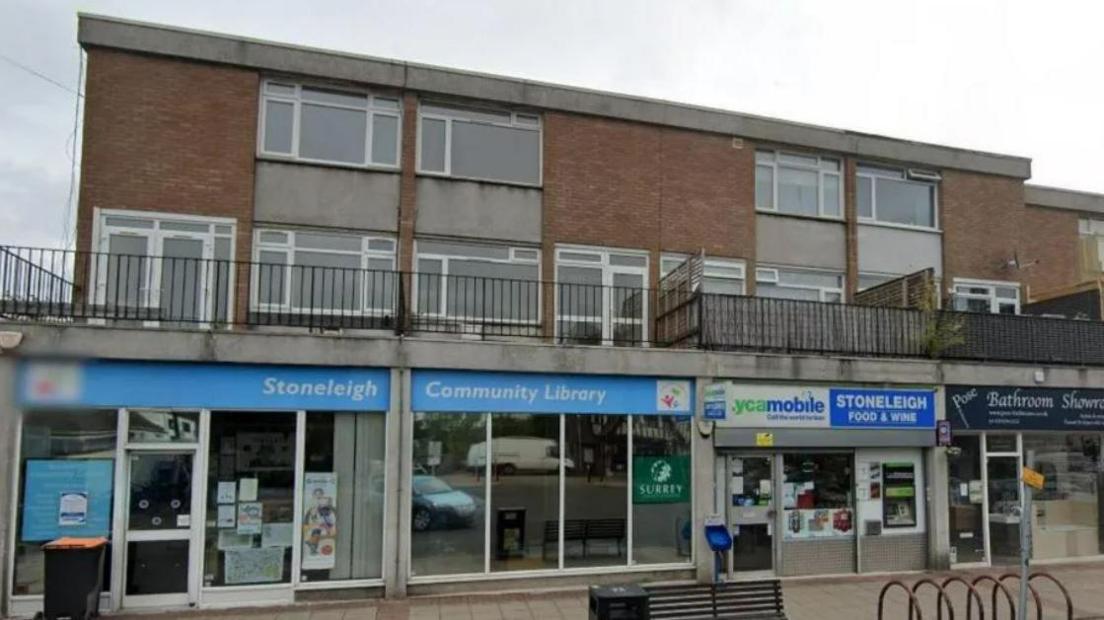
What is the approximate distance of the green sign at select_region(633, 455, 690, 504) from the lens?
11680mm

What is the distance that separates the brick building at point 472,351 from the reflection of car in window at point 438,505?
39 mm

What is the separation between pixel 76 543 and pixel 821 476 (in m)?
10.3

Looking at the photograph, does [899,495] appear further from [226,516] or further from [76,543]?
[76,543]

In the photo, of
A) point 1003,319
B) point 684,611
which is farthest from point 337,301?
point 1003,319

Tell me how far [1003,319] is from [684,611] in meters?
9.62

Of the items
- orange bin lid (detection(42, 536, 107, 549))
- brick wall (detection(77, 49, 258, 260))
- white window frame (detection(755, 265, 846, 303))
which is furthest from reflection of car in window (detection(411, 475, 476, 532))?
white window frame (detection(755, 265, 846, 303))

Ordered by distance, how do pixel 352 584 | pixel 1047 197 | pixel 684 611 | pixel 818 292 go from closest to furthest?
pixel 684 611 < pixel 352 584 < pixel 818 292 < pixel 1047 197

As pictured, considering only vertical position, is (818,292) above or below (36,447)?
above

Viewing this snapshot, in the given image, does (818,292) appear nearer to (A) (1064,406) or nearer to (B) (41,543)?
(A) (1064,406)

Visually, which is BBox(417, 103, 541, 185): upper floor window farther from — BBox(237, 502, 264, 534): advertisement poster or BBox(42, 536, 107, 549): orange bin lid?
BBox(42, 536, 107, 549): orange bin lid

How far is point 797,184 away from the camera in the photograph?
51.5ft

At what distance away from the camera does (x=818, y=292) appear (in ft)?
51.0

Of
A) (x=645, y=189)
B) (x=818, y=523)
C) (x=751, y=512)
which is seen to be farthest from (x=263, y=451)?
(x=818, y=523)

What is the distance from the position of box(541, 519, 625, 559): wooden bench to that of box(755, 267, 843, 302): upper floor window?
5657mm
